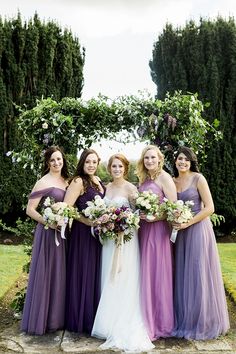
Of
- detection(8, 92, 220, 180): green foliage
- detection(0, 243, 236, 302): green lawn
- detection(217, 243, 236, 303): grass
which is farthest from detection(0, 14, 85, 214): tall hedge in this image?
detection(8, 92, 220, 180): green foliage

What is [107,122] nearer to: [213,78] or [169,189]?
[169,189]

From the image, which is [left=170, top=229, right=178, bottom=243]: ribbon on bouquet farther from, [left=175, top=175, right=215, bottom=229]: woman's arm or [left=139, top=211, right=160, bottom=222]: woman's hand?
[left=139, top=211, right=160, bottom=222]: woman's hand

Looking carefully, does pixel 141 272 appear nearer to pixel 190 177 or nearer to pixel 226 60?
pixel 190 177

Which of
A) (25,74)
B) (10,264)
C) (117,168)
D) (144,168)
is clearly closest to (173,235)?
(144,168)

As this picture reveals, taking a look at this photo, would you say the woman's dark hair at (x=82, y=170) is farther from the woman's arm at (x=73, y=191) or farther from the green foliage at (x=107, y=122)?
the green foliage at (x=107, y=122)

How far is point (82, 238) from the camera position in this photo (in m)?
5.89

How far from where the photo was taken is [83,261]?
19.2ft

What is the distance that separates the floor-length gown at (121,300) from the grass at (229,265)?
2.56 metres

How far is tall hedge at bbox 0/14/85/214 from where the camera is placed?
12797 mm

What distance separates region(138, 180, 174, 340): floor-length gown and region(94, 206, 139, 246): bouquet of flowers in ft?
1.15

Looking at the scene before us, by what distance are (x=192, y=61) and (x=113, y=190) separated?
835 centimetres

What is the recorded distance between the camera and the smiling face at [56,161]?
5934 mm

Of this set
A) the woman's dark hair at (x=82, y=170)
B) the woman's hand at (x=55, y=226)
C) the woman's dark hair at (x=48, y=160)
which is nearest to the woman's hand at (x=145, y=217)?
the woman's dark hair at (x=82, y=170)

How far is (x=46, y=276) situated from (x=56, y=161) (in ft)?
4.26
